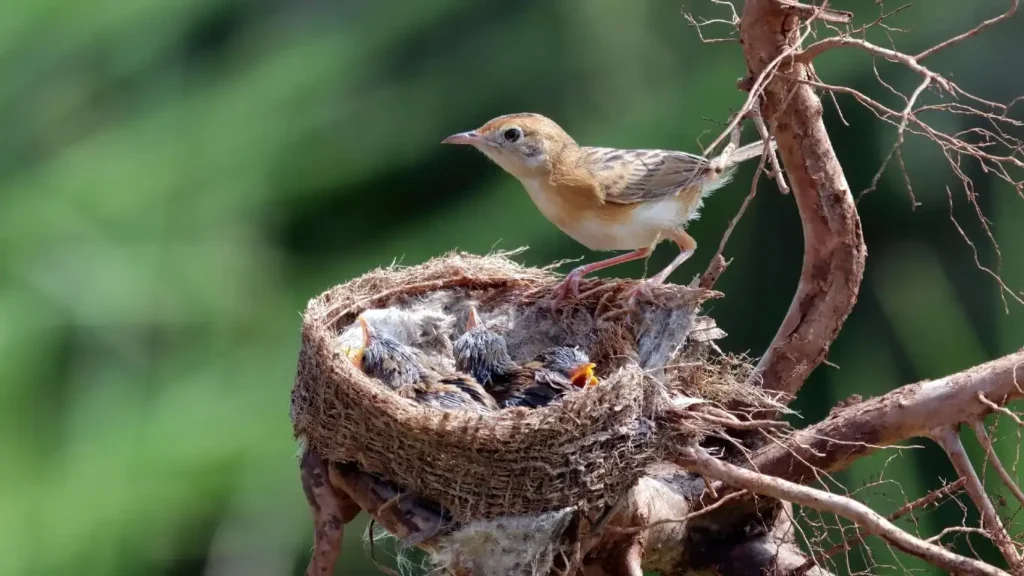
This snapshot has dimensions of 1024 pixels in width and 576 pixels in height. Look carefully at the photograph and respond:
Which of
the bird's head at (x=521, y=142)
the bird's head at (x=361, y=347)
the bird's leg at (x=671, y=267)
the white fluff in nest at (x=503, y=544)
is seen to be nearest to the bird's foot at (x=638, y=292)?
the bird's leg at (x=671, y=267)

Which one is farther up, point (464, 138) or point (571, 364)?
point (464, 138)

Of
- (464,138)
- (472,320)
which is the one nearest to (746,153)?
(464,138)

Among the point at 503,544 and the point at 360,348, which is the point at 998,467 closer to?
the point at 503,544

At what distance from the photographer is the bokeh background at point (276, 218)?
2.90 meters

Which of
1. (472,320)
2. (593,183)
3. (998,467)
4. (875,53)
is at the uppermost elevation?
(875,53)

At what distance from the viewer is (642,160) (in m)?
2.31

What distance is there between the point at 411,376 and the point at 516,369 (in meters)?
0.26

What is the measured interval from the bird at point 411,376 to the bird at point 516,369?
0.07 m

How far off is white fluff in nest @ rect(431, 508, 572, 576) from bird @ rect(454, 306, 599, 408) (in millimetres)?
396

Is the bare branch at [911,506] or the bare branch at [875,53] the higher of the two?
the bare branch at [875,53]

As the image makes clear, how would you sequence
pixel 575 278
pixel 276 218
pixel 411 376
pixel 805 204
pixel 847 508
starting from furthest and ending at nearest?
pixel 276 218 < pixel 575 278 < pixel 411 376 < pixel 805 204 < pixel 847 508

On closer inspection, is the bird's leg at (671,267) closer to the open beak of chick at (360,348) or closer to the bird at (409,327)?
the bird at (409,327)

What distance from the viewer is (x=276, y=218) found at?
11.3ft

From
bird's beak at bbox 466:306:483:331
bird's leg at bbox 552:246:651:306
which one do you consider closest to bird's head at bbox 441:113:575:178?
bird's leg at bbox 552:246:651:306
